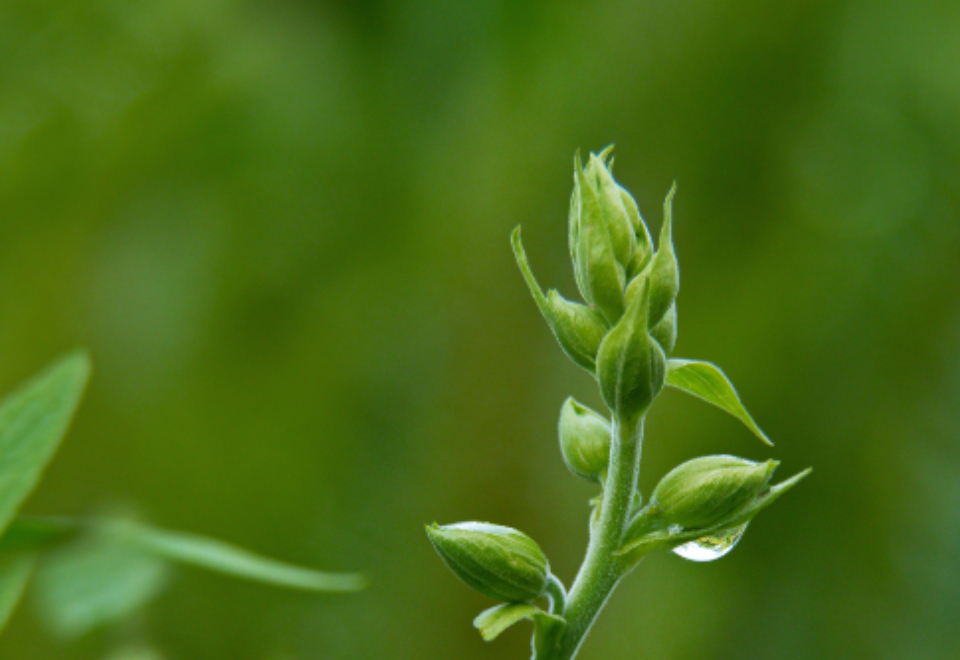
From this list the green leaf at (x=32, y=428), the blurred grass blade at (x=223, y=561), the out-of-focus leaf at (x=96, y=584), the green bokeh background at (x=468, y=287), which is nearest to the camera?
the green leaf at (x=32, y=428)

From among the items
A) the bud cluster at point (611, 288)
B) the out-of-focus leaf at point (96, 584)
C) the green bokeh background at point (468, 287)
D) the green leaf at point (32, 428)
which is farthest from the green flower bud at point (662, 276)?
the green bokeh background at point (468, 287)

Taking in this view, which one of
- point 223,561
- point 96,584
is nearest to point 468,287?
point 96,584

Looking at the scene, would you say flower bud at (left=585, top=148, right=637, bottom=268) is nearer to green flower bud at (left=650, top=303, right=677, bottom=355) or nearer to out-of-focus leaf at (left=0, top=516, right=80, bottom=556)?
green flower bud at (left=650, top=303, right=677, bottom=355)

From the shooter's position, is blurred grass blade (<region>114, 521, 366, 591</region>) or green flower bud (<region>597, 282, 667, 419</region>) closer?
green flower bud (<region>597, 282, 667, 419</region>)

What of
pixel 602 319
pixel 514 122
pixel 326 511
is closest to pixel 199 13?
pixel 514 122

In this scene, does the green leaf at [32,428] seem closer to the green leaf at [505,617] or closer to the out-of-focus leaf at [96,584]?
the green leaf at [505,617]

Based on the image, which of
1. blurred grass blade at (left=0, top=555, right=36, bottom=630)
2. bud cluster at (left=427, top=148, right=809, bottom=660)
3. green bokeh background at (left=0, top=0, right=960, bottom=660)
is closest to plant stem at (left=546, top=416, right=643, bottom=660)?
bud cluster at (left=427, top=148, right=809, bottom=660)
